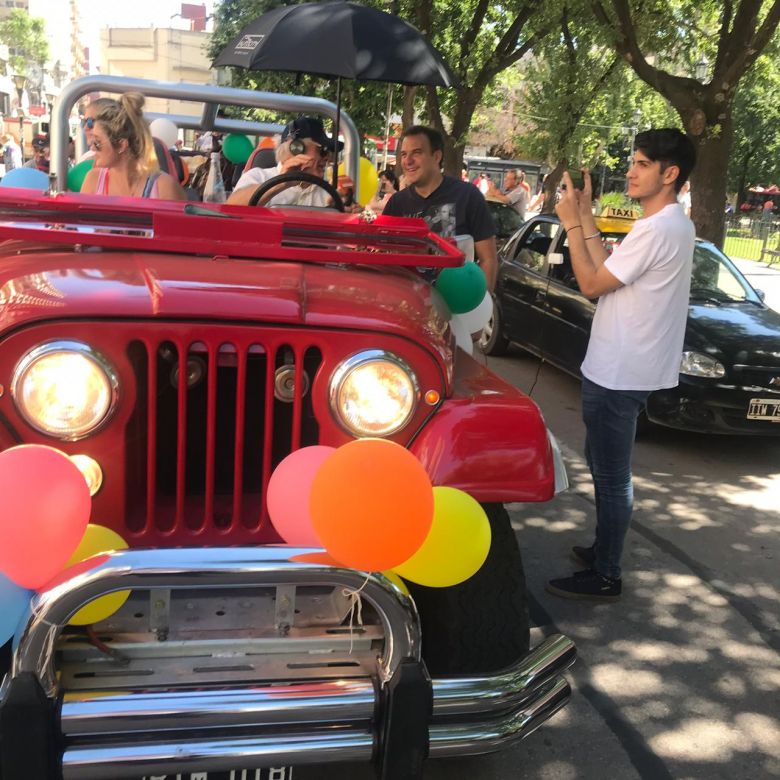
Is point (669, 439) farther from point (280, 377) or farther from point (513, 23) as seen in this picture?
point (513, 23)

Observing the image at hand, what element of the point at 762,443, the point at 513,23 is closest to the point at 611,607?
the point at 762,443

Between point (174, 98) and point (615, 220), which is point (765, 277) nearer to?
point (615, 220)

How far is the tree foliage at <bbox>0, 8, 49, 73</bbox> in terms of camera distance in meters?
80.1

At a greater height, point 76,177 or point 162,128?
point 162,128

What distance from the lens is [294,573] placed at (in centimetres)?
182

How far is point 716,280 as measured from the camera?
7.24 metres

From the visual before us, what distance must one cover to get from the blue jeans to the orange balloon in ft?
6.62

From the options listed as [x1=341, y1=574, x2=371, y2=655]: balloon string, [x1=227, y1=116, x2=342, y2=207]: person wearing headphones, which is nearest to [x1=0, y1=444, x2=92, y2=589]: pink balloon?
[x1=341, y1=574, x2=371, y2=655]: balloon string

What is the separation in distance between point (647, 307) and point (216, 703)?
2.46 metres

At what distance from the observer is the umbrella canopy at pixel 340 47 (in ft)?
14.4

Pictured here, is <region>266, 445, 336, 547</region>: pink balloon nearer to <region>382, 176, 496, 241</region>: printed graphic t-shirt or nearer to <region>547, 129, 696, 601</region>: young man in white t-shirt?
<region>547, 129, 696, 601</region>: young man in white t-shirt

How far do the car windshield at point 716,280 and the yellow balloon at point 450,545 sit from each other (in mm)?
5418

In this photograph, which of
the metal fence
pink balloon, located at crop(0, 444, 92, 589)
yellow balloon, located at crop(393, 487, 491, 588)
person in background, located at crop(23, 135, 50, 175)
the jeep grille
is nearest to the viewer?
pink balloon, located at crop(0, 444, 92, 589)

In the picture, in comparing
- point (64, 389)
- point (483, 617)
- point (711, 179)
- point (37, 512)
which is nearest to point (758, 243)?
point (711, 179)
